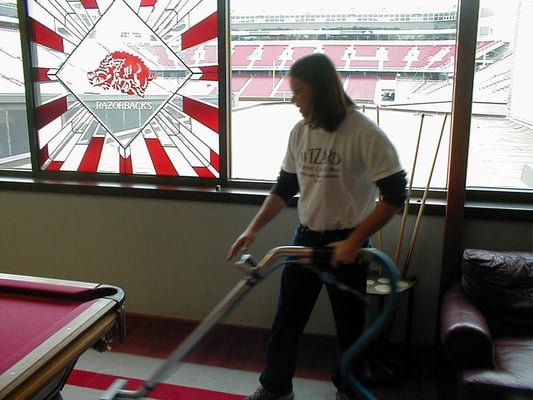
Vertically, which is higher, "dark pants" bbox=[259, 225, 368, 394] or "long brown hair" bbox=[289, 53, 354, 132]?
"long brown hair" bbox=[289, 53, 354, 132]

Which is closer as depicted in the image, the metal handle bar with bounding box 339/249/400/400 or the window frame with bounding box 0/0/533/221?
the metal handle bar with bounding box 339/249/400/400

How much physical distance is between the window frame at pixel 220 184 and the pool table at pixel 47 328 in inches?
43.7

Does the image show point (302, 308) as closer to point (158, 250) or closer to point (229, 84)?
point (158, 250)

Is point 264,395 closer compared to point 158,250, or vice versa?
point 264,395

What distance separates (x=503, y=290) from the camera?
2.31 meters

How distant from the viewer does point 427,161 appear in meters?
2.83

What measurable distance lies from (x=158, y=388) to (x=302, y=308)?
34.5 inches

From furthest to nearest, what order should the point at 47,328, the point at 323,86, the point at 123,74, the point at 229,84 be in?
the point at 123,74
the point at 229,84
the point at 323,86
the point at 47,328

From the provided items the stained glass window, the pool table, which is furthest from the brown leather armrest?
the stained glass window

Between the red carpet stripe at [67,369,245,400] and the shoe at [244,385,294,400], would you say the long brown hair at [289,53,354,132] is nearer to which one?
the shoe at [244,385,294,400]

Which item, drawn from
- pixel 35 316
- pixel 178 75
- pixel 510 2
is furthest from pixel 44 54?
pixel 510 2

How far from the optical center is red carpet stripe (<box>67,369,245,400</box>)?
96.4 inches

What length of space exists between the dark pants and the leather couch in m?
0.39

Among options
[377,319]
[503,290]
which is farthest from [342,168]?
[503,290]
